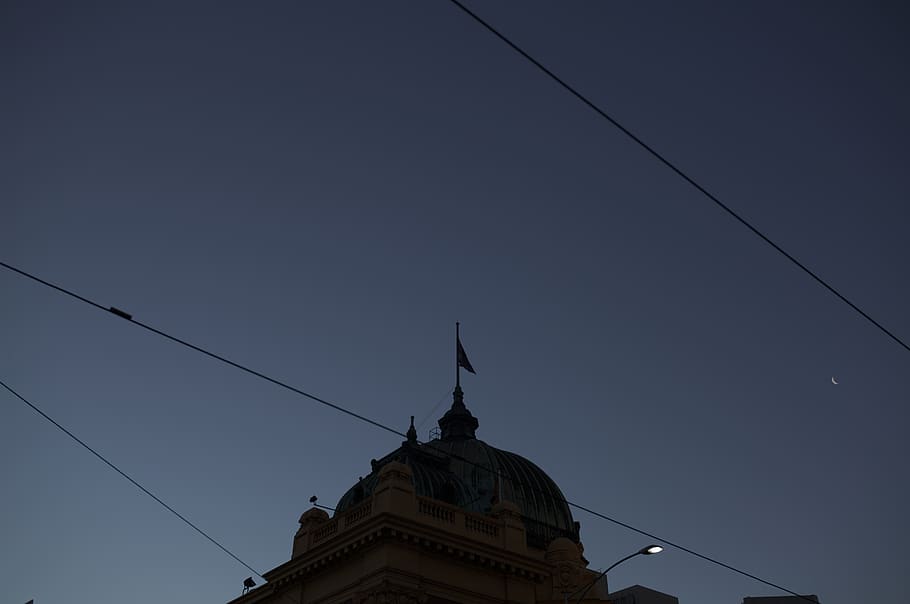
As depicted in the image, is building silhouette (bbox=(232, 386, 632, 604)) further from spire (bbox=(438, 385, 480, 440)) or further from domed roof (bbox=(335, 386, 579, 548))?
spire (bbox=(438, 385, 480, 440))

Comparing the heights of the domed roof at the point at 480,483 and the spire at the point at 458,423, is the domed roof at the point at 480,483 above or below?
below

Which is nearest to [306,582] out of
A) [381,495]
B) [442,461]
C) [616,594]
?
[381,495]

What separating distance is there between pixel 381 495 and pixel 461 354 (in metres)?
18.4

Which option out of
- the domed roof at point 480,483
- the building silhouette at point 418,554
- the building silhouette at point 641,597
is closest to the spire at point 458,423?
the domed roof at point 480,483

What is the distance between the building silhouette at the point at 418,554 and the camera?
1384 inches

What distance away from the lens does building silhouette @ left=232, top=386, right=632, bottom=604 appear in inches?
1384

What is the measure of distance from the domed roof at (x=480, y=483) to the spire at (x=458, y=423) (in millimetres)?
2182

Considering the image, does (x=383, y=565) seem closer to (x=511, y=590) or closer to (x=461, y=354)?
(x=511, y=590)

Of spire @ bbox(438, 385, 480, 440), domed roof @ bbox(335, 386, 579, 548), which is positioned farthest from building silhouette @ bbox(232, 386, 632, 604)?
spire @ bbox(438, 385, 480, 440)

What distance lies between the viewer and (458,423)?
189 ft

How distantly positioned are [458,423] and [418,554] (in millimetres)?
22065

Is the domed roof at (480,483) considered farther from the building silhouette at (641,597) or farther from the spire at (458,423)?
the building silhouette at (641,597)

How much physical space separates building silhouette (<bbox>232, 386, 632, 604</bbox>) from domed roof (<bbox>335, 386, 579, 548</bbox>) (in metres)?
0.12

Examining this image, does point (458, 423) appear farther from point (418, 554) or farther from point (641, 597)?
point (418, 554)
